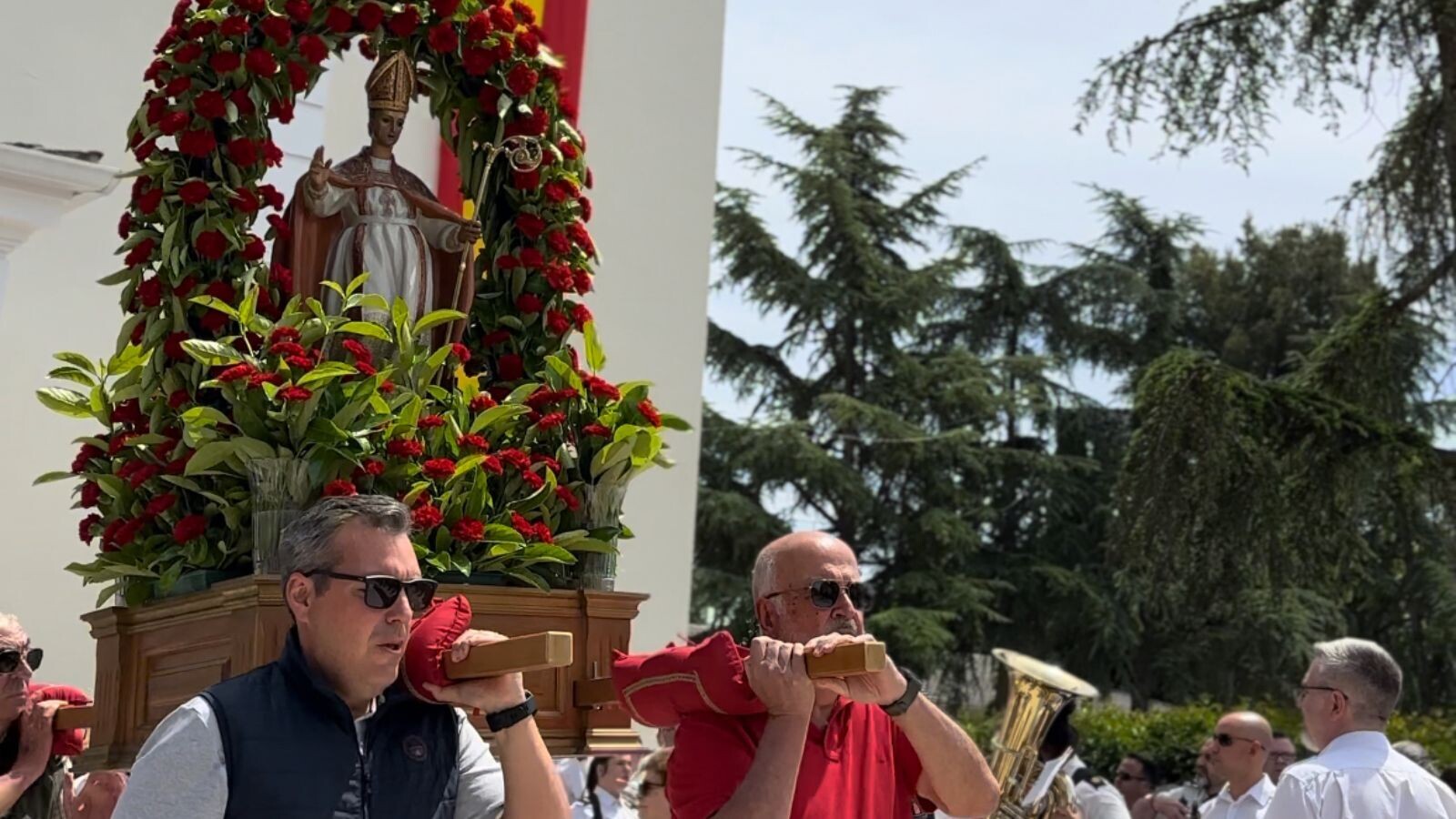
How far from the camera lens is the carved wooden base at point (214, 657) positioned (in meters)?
4.69

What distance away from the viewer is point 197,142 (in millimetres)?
5062

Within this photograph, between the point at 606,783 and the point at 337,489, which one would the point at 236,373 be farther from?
the point at 606,783

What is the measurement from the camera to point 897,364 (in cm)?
2670

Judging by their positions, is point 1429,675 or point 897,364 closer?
point 1429,675

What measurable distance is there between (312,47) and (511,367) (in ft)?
3.41

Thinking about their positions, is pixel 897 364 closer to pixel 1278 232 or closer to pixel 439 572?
pixel 1278 232

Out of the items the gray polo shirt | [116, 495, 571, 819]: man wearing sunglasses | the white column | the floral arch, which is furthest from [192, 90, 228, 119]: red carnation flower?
the white column

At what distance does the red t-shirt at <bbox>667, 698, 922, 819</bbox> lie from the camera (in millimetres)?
4105

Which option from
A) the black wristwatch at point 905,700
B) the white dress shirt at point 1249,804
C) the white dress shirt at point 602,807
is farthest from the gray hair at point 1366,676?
the white dress shirt at point 602,807

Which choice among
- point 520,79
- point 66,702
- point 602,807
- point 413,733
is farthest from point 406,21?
point 602,807

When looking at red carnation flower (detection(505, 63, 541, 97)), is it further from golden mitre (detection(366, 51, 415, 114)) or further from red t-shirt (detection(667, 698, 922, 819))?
red t-shirt (detection(667, 698, 922, 819))

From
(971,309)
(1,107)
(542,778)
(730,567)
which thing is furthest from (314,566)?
(971,309)

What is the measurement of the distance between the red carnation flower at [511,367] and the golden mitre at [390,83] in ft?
2.48

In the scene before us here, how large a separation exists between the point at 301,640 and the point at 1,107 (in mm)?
7196
